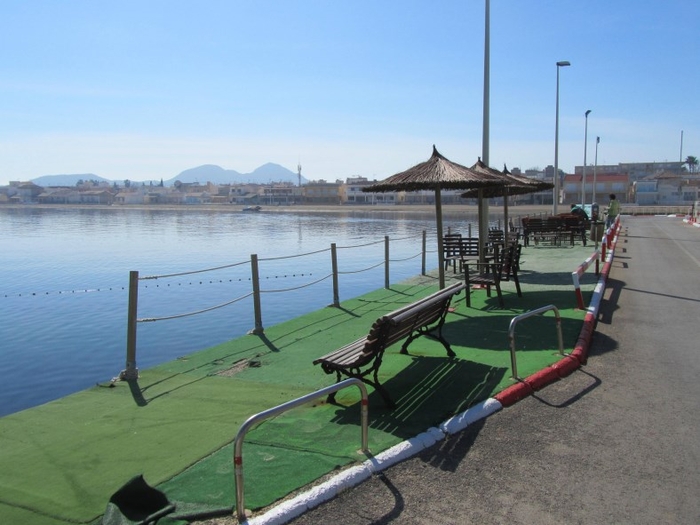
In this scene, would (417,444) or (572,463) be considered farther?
(417,444)

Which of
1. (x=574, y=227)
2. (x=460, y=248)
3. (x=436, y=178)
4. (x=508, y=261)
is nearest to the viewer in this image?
(x=436, y=178)

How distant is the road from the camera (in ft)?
13.2

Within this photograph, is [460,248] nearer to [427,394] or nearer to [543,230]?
[427,394]

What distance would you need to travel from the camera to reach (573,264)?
17.2m

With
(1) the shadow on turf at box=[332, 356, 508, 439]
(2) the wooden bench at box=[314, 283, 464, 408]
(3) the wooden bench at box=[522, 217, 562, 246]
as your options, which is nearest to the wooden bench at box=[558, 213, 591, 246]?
(3) the wooden bench at box=[522, 217, 562, 246]

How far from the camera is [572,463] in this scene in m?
4.74

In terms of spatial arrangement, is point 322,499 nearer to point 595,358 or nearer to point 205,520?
point 205,520

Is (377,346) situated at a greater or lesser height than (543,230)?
greater

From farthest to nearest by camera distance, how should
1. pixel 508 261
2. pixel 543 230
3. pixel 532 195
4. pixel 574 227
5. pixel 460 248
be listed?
1. pixel 532 195
2. pixel 543 230
3. pixel 574 227
4. pixel 460 248
5. pixel 508 261

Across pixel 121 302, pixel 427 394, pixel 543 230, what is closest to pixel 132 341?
pixel 427 394

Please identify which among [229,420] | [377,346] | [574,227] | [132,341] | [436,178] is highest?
[436,178]

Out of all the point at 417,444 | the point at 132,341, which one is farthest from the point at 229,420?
the point at 132,341

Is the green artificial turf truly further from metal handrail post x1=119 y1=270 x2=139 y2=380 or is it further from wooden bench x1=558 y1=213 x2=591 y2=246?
wooden bench x1=558 y1=213 x2=591 y2=246

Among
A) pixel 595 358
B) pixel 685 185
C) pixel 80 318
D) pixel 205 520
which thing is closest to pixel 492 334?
pixel 595 358
